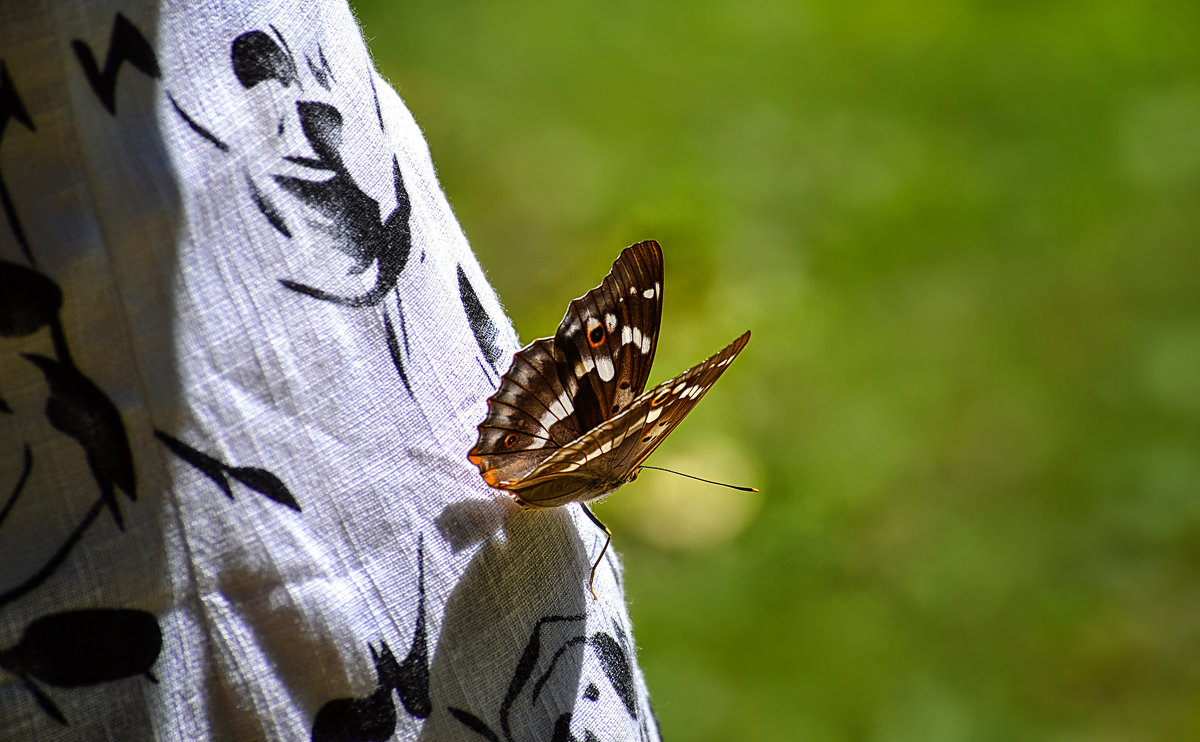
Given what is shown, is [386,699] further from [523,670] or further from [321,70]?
[321,70]

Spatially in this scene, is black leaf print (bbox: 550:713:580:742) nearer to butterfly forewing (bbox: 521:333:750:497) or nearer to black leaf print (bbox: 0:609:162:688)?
butterfly forewing (bbox: 521:333:750:497)

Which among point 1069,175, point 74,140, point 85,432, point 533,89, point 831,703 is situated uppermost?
point 1069,175

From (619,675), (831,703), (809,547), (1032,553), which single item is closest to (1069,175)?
(1032,553)

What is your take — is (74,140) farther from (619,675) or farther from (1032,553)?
(1032,553)

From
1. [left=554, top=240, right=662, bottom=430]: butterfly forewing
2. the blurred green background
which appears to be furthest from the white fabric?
the blurred green background

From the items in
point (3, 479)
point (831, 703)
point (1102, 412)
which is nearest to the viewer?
point (3, 479)

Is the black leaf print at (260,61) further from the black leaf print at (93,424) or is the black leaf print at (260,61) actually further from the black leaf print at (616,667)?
the black leaf print at (616,667)
